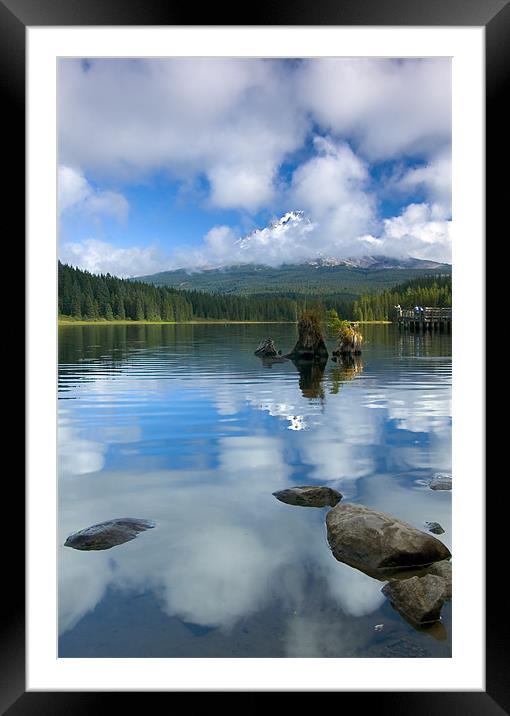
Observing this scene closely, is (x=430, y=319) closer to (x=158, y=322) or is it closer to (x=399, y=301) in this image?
(x=399, y=301)

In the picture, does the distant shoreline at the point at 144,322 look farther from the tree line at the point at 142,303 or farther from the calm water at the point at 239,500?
the calm water at the point at 239,500

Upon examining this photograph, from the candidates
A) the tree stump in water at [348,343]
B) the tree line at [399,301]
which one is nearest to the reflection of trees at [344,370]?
the tree stump in water at [348,343]

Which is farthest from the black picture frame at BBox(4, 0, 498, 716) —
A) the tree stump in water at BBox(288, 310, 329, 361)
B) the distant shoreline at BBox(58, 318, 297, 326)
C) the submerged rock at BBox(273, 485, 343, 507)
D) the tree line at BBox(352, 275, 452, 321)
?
the distant shoreline at BBox(58, 318, 297, 326)

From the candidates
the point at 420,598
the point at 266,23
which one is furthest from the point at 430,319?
the point at 266,23

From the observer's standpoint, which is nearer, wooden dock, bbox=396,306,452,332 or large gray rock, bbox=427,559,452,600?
large gray rock, bbox=427,559,452,600

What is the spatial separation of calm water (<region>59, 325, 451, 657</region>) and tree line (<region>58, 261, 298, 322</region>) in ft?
109

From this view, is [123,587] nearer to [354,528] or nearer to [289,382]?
[354,528]

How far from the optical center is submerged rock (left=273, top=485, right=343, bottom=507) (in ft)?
16.3

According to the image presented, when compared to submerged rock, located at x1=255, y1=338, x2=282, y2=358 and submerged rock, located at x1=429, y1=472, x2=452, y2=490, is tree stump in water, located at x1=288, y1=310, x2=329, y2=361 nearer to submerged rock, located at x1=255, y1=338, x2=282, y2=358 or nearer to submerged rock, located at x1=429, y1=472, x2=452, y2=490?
submerged rock, located at x1=255, y1=338, x2=282, y2=358

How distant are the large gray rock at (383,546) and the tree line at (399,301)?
39788 millimetres

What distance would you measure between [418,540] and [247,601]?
3.71 ft

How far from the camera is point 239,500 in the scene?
19.7 feet
